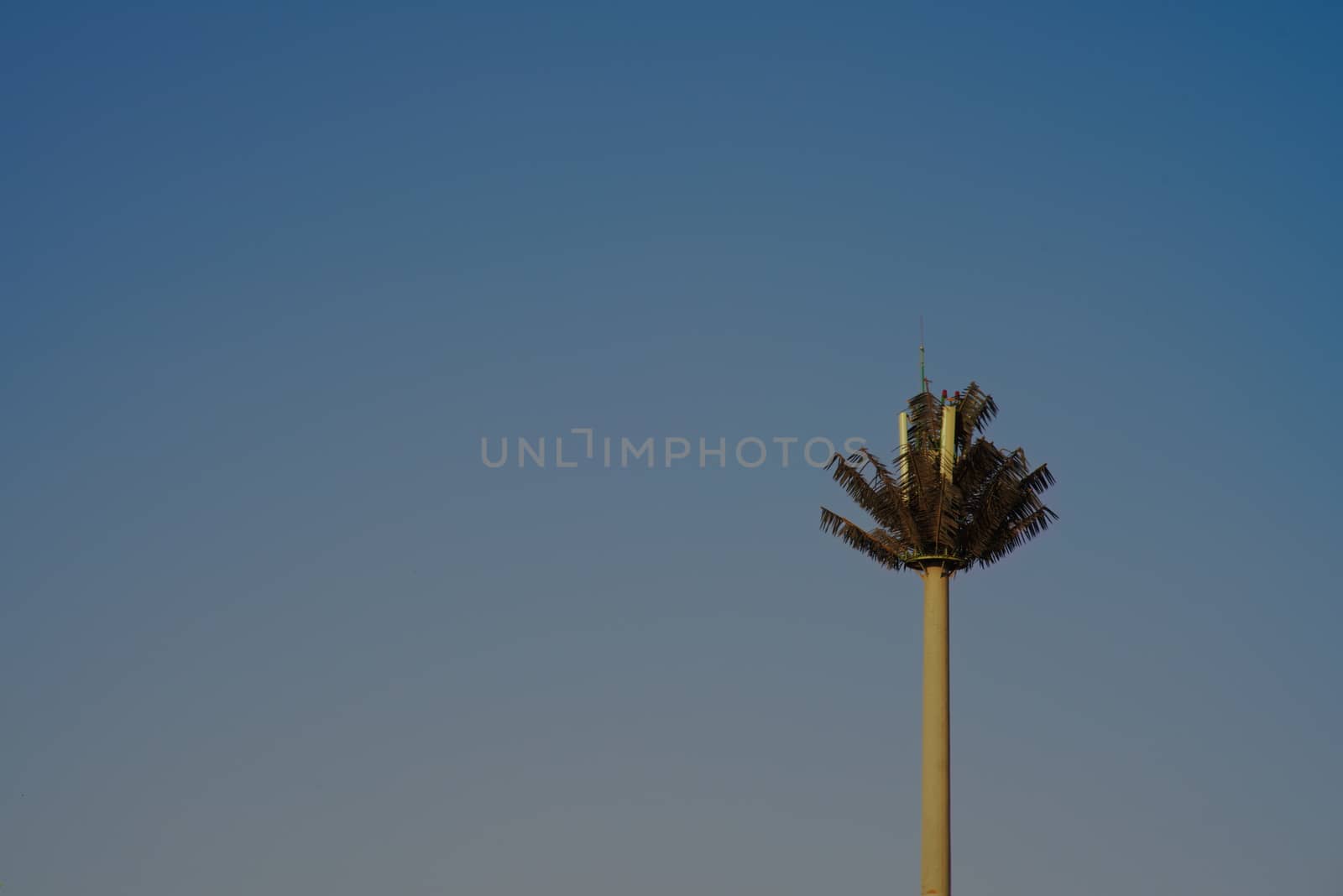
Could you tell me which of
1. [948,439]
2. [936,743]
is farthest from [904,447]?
[936,743]

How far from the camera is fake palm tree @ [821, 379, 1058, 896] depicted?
66.6 metres

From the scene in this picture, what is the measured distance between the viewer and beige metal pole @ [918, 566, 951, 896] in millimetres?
62875

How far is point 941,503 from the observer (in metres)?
66.8

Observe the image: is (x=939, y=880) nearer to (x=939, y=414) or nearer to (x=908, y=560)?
(x=908, y=560)

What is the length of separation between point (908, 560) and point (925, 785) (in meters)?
8.10

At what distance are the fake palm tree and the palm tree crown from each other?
0.03 metres

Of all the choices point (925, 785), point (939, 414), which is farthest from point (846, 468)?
point (925, 785)

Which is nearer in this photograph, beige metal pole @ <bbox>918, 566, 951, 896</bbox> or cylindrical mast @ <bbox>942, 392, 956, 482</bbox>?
beige metal pole @ <bbox>918, 566, 951, 896</bbox>

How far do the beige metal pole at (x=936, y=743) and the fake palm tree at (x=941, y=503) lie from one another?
0.06 m

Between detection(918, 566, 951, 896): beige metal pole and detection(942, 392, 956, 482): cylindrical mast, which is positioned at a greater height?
detection(942, 392, 956, 482): cylindrical mast

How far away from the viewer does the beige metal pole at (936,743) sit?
62.9 meters

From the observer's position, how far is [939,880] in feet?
205

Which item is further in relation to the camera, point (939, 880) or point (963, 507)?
point (963, 507)

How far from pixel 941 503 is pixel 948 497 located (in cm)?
35
